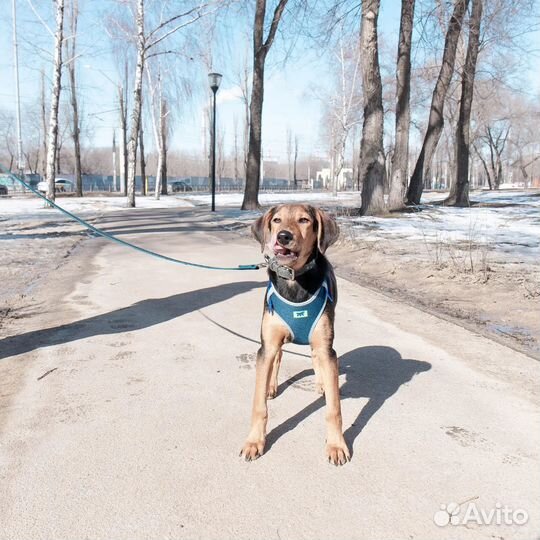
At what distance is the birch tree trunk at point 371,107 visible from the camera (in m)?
14.5

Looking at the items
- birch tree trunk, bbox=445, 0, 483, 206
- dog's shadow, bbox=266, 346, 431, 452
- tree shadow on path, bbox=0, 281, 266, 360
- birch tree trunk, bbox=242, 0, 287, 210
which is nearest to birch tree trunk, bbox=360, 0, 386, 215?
birch tree trunk, bbox=242, 0, 287, 210

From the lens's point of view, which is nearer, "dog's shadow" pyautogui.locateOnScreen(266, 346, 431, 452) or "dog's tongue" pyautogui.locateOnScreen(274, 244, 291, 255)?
"dog's tongue" pyautogui.locateOnScreen(274, 244, 291, 255)

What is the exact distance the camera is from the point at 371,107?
1483cm

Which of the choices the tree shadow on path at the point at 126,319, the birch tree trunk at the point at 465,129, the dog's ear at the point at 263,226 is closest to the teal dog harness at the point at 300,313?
the dog's ear at the point at 263,226

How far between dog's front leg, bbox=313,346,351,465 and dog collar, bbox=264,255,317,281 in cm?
45

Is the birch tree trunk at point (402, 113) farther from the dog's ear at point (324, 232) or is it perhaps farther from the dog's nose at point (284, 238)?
the dog's nose at point (284, 238)

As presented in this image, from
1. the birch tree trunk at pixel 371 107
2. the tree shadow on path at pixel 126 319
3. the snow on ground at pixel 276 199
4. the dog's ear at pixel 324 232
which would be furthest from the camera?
the snow on ground at pixel 276 199

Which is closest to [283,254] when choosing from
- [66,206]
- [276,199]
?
[66,206]

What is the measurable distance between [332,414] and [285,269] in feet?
2.80

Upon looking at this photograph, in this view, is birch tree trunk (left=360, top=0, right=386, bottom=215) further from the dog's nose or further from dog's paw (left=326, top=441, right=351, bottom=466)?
dog's paw (left=326, top=441, right=351, bottom=466)

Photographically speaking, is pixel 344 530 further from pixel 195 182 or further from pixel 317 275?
pixel 195 182

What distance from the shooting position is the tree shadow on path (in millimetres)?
4441

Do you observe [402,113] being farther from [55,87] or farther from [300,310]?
[300,310]

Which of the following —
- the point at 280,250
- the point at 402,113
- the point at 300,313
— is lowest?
the point at 300,313
